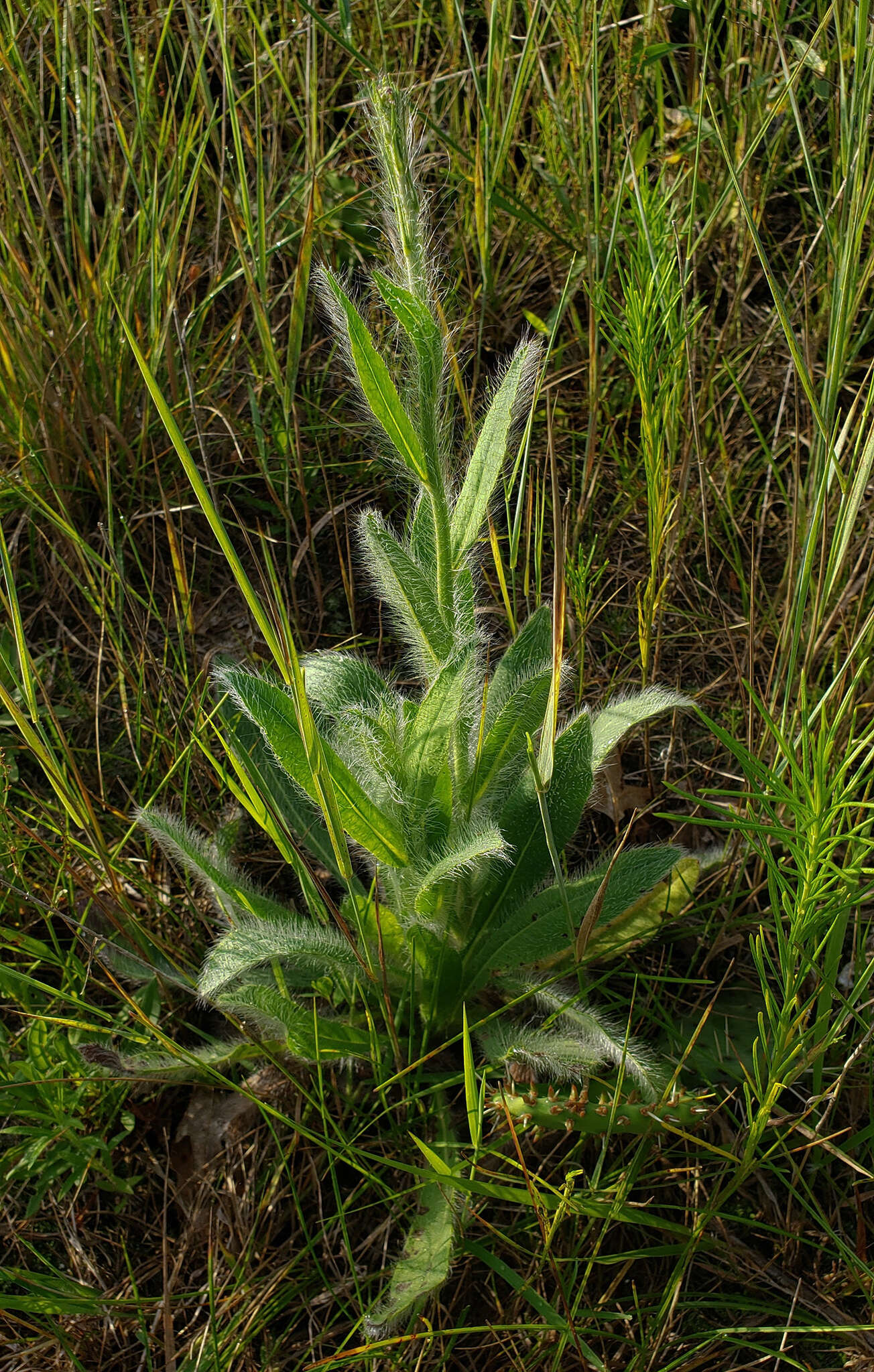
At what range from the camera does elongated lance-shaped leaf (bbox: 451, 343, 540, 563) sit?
4.23ft

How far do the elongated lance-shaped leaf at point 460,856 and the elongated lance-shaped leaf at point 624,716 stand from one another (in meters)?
0.22

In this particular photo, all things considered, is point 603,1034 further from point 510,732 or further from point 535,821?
point 510,732

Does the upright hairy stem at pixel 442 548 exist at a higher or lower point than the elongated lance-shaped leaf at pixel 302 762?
higher

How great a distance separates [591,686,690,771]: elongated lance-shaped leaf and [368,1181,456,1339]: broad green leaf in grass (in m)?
0.65

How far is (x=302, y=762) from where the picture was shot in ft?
4.70

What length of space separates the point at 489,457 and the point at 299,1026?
0.84 meters

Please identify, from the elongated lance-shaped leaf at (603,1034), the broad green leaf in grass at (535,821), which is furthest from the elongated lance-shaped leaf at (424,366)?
the elongated lance-shaped leaf at (603,1034)

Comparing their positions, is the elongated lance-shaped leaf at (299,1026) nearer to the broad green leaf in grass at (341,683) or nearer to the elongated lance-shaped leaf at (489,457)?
the broad green leaf in grass at (341,683)

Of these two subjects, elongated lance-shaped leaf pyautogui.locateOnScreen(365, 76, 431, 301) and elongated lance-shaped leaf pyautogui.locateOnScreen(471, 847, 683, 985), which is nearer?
elongated lance-shaped leaf pyautogui.locateOnScreen(365, 76, 431, 301)

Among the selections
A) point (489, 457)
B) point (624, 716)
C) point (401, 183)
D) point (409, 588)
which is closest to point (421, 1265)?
point (624, 716)

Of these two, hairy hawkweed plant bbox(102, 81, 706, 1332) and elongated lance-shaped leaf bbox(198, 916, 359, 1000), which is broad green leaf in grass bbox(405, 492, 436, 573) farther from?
elongated lance-shaped leaf bbox(198, 916, 359, 1000)

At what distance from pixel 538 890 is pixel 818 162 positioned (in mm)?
1792

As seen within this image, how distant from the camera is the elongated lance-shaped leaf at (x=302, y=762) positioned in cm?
141

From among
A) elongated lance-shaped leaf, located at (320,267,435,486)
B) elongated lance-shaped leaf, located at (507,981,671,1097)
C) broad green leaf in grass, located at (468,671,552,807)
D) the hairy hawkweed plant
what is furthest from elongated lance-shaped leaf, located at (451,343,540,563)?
elongated lance-shaped leaf, located at (507,981,671,1097)
